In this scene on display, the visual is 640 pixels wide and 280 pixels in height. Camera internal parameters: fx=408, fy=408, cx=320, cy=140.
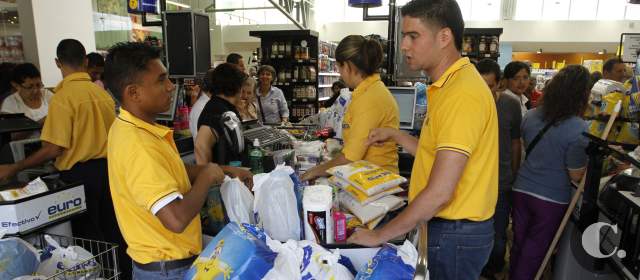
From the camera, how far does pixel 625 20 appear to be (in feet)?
52.0

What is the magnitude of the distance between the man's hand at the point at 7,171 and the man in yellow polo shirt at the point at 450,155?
2.09m

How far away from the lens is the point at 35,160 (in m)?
2.59

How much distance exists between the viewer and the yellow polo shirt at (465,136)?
131 centimetres

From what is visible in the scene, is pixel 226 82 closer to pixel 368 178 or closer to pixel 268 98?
pixel 368 178

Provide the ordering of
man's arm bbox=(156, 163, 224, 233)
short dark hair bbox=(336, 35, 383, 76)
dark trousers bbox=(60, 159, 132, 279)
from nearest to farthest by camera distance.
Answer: man's arm bbox=(156, 163, 224, 233), short dark hair bbox=(336, 35, 383, 76), dark trousers bbox=(60, 159, 132, 279)

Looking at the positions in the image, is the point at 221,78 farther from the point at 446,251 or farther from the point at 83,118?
the point at 446,251

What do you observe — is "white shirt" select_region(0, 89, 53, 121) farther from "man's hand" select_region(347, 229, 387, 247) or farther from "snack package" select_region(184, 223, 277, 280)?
"man's hand" select_region(347, 229, 387, 247)

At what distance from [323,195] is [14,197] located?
124 centimetres

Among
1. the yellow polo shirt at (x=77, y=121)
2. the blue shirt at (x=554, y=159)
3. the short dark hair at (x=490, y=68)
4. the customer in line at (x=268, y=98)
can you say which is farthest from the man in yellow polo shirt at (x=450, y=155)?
the customer in line at (x=268, y=98)

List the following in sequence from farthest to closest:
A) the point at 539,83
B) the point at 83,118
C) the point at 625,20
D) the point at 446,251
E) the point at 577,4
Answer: the point at 577,4 → the point at 625,20 → the point at 539,83 → the point at 83,118 → the point at 446,251

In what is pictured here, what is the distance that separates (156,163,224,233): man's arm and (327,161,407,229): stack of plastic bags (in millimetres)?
553

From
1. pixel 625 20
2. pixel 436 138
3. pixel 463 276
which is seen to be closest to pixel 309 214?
pixel 436 138

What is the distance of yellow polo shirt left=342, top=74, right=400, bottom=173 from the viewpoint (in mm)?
2174

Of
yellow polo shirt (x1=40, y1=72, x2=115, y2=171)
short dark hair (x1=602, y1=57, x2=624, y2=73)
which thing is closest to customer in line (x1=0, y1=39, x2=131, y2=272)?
yellow polo shirt (x1=40, y1=72, x2=115, y2=171)
